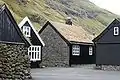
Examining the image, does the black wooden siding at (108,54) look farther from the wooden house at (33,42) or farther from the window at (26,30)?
the window at (26,30)

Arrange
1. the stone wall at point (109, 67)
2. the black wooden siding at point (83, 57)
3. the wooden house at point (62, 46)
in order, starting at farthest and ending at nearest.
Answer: the black wooden siding at point (83, 57), the wooden house at point (62, 46), the stone wall at point (109, 67)

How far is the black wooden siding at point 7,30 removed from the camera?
25.4 meters

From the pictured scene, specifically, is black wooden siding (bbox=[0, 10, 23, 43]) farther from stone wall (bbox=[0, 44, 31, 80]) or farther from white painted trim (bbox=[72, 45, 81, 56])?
white painted trim (bbox=[72, 45, 81, 56])

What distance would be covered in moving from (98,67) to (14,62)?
21.1m

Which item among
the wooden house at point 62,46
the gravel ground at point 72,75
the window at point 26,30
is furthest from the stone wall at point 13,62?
the wooden house at point 62,46

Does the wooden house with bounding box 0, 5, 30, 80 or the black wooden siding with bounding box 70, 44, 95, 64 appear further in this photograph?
the black wooden siding with bounding box 70, 44, 95, 64

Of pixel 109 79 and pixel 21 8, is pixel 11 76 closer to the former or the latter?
pixel 109 79

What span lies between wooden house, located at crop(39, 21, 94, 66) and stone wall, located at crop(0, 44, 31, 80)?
2154 centimetres

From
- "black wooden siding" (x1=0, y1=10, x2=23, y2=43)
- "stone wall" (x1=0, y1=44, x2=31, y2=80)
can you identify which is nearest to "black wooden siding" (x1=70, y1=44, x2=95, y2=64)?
"stone wall" (x1=0, y1=44, x2=31, y2=80)

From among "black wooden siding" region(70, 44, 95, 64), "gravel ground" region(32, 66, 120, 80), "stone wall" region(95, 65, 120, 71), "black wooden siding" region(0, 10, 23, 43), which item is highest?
"black wooden siding" region(0, 10, 23, 43)

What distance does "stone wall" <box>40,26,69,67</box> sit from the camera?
160ft

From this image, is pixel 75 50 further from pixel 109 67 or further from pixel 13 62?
pixel 13 62

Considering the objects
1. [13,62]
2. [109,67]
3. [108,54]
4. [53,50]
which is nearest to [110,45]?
[108,54]

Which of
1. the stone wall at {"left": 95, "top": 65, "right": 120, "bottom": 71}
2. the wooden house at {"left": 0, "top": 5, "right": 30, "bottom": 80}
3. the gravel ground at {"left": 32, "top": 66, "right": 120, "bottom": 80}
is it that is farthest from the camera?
the stone wall at {"left": 95, "top": 65, "right": 120, "bottom": 71}
